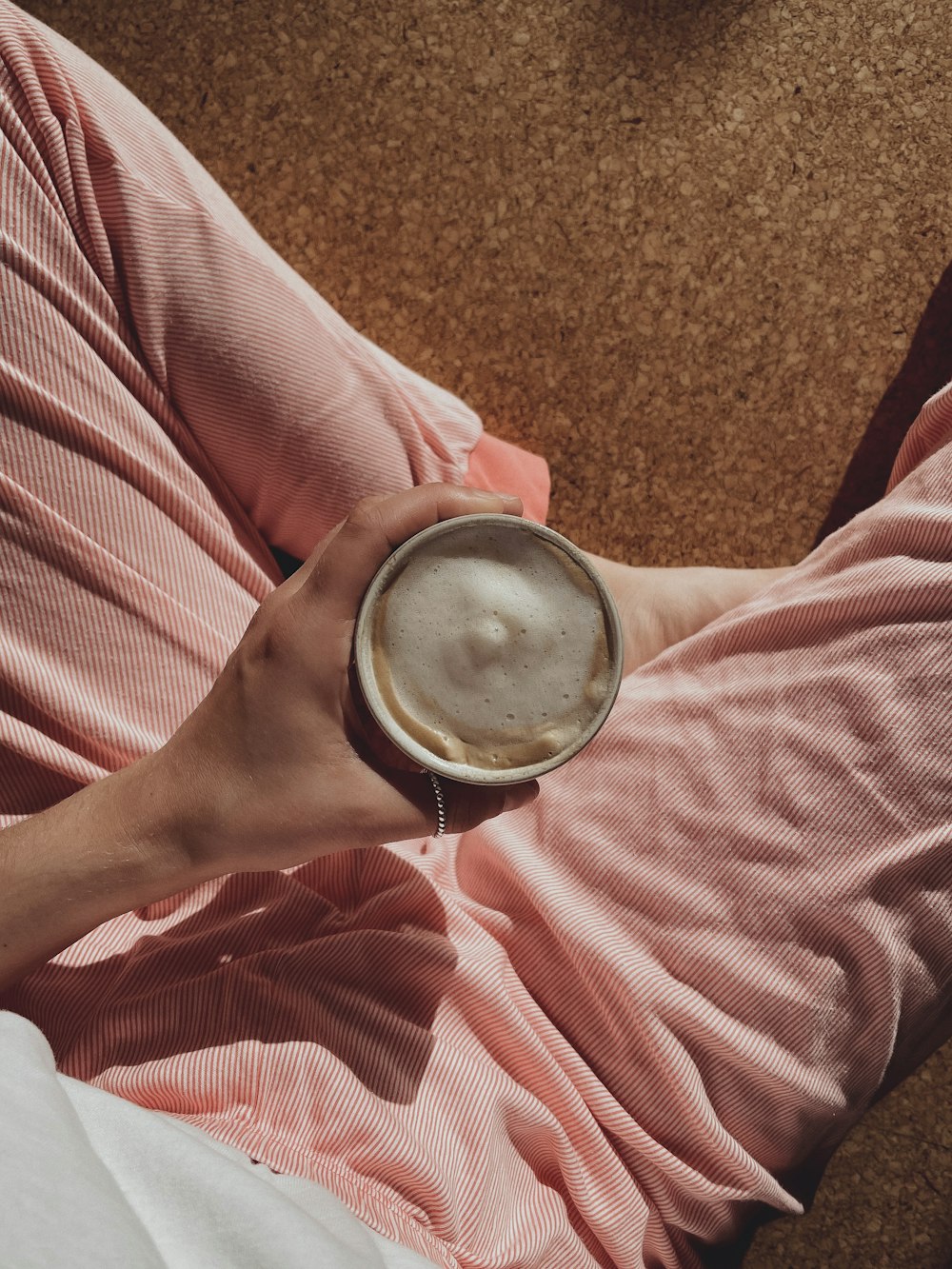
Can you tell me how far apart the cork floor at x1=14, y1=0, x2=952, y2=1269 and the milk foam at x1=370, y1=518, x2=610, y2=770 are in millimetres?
663

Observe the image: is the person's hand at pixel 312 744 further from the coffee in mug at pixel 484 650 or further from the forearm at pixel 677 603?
the forearm at pixel 677 603

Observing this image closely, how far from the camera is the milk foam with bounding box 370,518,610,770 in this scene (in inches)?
21.2

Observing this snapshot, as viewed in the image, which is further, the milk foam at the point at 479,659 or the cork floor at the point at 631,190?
the cork floor at the point at 631,190

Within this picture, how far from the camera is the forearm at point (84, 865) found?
0.63 metres

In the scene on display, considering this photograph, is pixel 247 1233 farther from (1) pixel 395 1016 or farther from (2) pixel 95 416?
(2) pixel 95 416

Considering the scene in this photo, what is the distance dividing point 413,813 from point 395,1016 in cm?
19

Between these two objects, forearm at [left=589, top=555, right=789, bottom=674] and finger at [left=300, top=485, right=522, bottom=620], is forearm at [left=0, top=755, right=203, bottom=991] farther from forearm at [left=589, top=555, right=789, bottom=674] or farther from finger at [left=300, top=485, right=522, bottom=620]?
forearm at [left=589, top=555, right=789, bottom=674]

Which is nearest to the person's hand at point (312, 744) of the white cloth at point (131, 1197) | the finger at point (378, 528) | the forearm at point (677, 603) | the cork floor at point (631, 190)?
the finger at point (378, 528)

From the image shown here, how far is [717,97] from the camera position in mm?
1142

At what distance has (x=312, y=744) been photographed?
1.95ft

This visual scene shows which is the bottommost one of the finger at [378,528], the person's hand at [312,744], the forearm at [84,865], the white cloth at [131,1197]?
the white cloth at [131,1197]

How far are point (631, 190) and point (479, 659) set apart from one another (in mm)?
868

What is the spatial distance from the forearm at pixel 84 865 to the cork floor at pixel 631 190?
0.73 m

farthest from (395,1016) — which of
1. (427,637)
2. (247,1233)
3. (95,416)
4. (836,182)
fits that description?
(836,182)
